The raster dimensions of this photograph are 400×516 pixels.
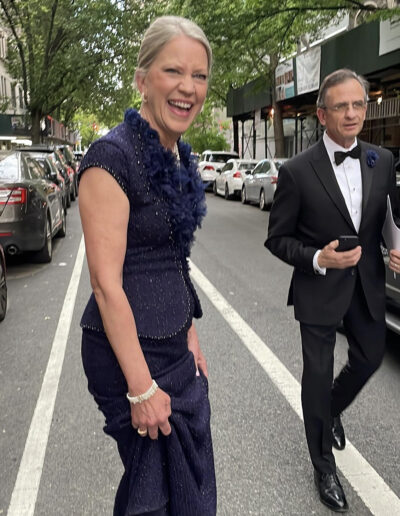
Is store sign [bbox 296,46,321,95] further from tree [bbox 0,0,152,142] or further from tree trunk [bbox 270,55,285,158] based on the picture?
tree [bbox 0,0,152,142]

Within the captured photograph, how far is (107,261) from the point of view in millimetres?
1628

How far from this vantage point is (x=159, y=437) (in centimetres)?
180

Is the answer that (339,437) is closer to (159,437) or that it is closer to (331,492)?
(331,492)

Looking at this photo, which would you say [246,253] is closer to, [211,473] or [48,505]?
[48,505]

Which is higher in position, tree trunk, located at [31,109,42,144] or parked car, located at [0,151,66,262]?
tree trunk, located at [31,109,42,144]

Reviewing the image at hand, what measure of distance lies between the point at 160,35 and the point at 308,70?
19.1 m

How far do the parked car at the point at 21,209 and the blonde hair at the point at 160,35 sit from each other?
6990mm

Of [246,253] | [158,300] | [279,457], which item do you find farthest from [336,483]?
[246,253]

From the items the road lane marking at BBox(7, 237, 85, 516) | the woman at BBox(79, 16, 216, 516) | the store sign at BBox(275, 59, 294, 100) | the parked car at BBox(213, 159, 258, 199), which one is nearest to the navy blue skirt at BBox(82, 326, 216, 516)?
the woman at BBox(79, 16, 216, 516)

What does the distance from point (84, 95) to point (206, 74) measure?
112ft

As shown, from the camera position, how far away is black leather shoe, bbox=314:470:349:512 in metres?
2.84

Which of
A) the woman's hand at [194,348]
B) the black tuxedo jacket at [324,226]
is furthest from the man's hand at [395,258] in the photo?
the woman's hand at [194,348]

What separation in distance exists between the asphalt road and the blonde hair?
6.87 ft

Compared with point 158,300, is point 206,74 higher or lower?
higher
